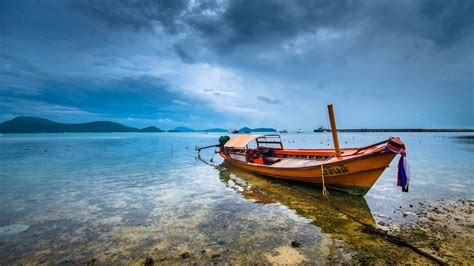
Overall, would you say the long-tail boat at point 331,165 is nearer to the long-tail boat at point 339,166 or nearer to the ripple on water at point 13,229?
the long-tail boat at point 339,166

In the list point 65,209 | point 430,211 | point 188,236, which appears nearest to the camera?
point 188,236

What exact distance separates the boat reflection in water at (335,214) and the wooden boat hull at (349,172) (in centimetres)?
62

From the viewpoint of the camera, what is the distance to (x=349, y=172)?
38.2ft

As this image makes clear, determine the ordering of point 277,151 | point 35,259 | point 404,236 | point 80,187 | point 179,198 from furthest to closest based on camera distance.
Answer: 1. point 277,151
2. point 80,187
3. point 179,198
4. point 404,236
5. point 35,259

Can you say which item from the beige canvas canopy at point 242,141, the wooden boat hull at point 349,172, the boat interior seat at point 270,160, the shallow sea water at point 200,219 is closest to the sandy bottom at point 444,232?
the shallow sea water at point 200,219

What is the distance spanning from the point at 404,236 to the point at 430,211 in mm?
4018

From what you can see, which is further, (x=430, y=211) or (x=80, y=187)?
(x=80, y=187)

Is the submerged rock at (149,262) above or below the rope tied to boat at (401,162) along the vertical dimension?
below

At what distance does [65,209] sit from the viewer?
11.3m

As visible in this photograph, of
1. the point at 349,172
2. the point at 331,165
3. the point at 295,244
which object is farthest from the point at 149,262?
the point at 349,172

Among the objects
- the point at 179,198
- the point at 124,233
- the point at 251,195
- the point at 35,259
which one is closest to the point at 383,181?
the point at 251,195

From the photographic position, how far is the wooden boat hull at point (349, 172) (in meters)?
10.6

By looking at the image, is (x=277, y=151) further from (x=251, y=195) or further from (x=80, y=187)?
(x=80, y=187)

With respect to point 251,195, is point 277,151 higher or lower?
higher
